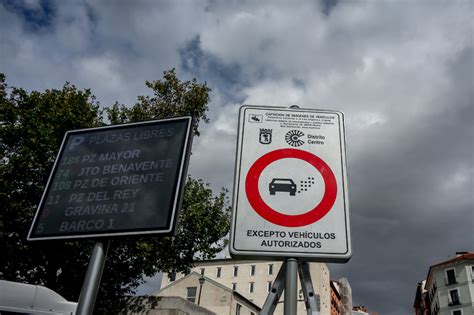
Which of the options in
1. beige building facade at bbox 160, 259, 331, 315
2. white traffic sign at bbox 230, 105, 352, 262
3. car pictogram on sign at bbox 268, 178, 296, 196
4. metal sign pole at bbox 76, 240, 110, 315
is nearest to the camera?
white traffic sign at bbox 230, 105, 352, 262

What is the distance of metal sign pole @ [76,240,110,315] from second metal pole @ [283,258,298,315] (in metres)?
3.06

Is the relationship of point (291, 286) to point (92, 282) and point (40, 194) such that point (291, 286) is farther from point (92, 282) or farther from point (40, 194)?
point (40, 194)

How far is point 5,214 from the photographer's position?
16.6m

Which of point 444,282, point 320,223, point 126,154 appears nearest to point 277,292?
point 320,223

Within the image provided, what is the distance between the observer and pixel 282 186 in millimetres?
2959

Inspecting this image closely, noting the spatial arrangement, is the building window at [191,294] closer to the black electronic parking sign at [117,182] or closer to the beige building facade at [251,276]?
the beige building facade at [251,276]

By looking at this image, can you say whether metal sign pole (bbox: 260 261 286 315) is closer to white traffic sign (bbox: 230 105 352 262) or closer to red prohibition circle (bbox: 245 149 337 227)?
white traffic sign (bbox: 230 105 352 262)

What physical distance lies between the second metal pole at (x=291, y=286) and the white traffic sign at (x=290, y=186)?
0.07 m

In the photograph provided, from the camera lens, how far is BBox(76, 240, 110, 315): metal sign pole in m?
4.59

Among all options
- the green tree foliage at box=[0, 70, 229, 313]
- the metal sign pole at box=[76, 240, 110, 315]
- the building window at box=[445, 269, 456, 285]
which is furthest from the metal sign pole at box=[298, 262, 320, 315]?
the building window at box=[445, 269, 456, 285]

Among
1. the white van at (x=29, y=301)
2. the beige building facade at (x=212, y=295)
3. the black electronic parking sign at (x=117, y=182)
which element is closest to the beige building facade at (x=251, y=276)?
the beige building facade at (x=212, y=295)

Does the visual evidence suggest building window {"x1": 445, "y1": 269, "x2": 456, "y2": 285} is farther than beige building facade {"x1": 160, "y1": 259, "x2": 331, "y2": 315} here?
No

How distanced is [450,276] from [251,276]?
30113 mm

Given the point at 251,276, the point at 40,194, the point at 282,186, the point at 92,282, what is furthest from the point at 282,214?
the point at 251,276
